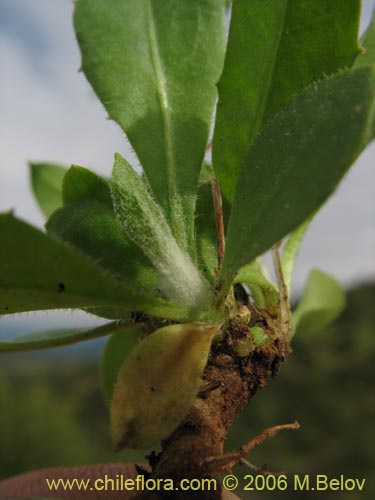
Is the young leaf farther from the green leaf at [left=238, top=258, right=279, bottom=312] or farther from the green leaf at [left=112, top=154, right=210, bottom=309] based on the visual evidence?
the green leaf at [left=112, top=154, right=210, bottom=309]

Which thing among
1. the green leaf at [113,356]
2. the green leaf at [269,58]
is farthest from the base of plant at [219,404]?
the green leaf at [113,356]

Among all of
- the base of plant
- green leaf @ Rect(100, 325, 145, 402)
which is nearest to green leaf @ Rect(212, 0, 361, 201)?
the base of plant

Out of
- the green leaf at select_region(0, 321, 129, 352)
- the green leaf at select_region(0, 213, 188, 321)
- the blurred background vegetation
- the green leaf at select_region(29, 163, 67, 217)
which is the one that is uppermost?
the green leaf at select_region(29, 163, 67, 217)

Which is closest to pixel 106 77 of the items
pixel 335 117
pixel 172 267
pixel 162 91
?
pixel 162 91

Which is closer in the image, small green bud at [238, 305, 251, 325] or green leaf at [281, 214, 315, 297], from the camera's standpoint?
small green bud at [238, 305, 251, 325]

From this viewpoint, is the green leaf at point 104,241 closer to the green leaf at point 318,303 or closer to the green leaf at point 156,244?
the green leaf at point 156,244

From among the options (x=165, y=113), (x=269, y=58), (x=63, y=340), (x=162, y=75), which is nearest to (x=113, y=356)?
(x=63, y=340)
